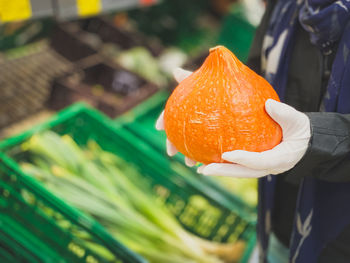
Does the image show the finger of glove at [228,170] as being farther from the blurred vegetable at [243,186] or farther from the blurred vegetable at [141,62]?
the blurred vegetable at [141,62]

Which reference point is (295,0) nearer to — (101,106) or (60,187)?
(60,187)

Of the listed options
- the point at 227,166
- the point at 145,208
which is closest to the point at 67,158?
the point at 145,208

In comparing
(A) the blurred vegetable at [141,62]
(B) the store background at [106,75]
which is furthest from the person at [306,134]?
(A) the blurred vegetable at [141,62]

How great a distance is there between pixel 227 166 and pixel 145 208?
3.53ft

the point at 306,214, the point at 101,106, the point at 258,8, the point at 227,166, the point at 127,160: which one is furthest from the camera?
the point at 258,8

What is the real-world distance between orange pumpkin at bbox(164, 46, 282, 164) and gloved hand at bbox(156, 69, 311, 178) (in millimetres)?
39

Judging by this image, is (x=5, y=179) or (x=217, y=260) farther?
(x=217, y=260)

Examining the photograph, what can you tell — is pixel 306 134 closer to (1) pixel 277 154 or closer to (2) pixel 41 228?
(1) pixel 277 154

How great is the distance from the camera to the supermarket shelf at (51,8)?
1.65 m

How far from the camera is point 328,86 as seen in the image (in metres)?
1.11

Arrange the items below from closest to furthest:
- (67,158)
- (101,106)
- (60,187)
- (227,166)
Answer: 1. (227,166)
2. (60,187)
3. (67,158)
4. (101,106)

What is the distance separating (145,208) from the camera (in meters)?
1.95

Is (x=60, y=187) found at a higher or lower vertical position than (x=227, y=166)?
lower

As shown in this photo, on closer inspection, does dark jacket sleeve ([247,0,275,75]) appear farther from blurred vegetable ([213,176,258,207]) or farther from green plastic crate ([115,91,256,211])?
blurred vegetable ([213,176,258,207])
